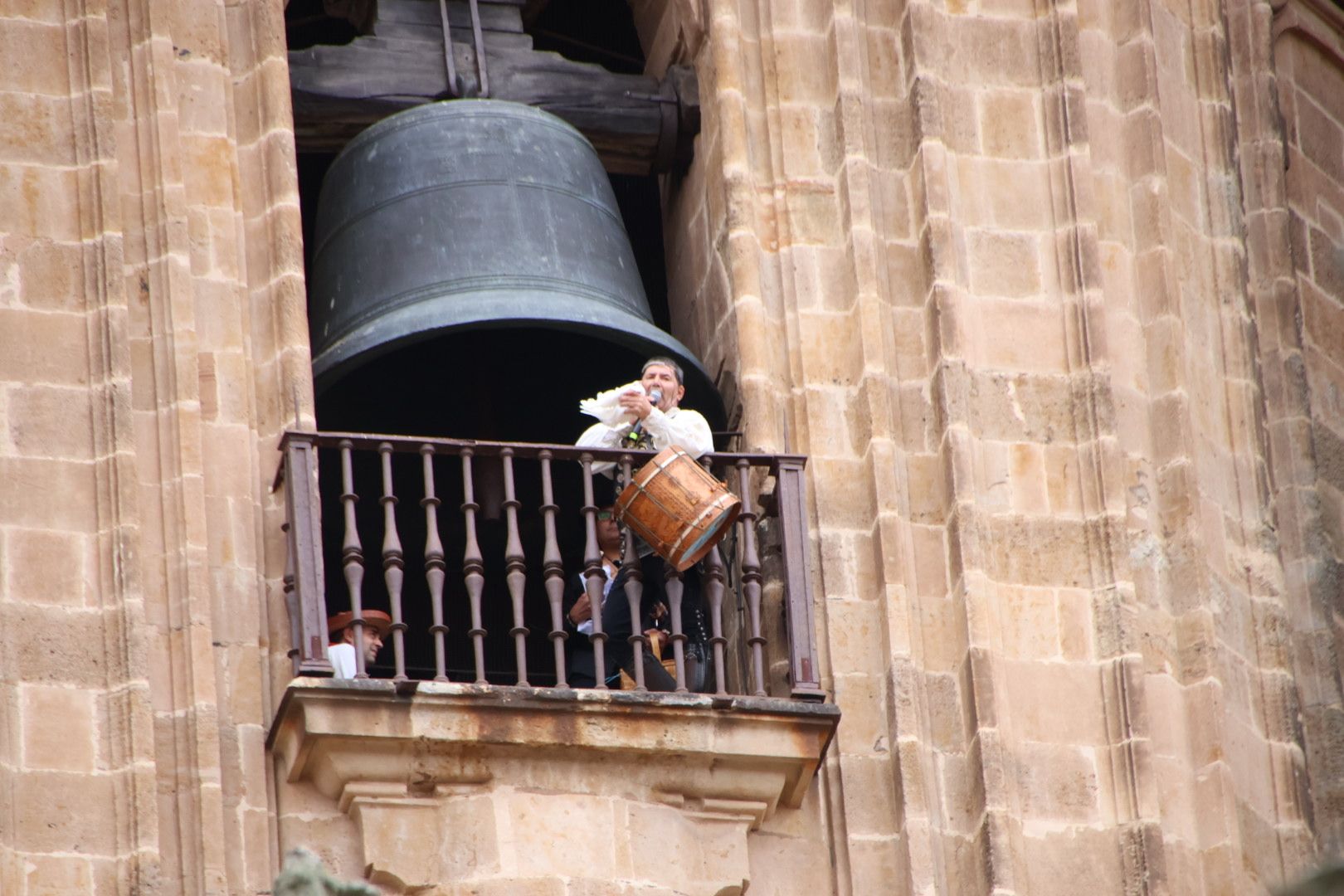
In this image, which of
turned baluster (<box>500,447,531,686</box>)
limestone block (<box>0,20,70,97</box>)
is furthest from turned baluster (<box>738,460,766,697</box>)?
limestone block (<box>0,20,70,97</box>)

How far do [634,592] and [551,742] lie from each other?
→ 0.48m

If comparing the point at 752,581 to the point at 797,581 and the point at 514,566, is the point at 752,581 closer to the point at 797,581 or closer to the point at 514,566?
the point at 797,581

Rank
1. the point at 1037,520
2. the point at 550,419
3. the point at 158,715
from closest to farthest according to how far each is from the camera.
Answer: the point at 158,715
the point at 1037,520
the point at 550,419

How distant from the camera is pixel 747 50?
13.1 metres

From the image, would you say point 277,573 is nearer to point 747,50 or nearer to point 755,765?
point 755,765

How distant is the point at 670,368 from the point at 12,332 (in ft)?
5.60

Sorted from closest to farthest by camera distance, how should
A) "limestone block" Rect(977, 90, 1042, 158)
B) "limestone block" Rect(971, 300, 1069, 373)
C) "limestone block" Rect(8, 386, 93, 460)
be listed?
"limestone block" Rect(8, 386, 93, 460) → "limestone block" Rect(971, 300, 1069, 373) → "limestone block" Rect(977, 90, 1042, 158)

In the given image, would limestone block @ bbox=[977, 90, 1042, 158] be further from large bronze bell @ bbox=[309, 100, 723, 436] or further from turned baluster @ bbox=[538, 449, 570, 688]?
turned baluster @ bbox=[538, 449, 570, 688]

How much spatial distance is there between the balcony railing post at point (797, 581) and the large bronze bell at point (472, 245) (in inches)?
19.5

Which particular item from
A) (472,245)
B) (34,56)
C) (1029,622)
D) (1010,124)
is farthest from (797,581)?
(34,56)

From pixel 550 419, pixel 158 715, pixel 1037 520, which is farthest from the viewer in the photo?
pixel 550 419

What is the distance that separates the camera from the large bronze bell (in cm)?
1220

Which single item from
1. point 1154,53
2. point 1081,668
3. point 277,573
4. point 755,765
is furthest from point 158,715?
point 1154,53

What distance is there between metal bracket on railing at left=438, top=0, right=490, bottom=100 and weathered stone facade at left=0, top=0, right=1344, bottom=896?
1.98ft
